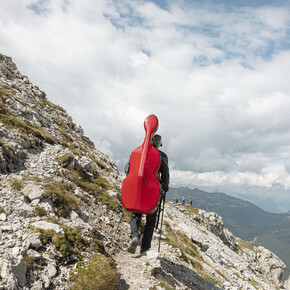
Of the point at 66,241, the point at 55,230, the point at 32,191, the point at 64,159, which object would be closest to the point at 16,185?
the point at 32,191

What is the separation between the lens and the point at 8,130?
13.7m

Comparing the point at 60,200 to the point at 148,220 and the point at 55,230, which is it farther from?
the point at 148,220

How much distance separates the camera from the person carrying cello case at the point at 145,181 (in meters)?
6.76

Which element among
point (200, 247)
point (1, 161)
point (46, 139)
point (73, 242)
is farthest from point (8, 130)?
point (200, 247)

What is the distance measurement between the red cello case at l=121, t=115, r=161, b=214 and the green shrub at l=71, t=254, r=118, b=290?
1.93m

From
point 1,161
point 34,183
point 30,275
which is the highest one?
point 1,161

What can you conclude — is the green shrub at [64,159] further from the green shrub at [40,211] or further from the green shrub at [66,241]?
the green shrub at [66,241]

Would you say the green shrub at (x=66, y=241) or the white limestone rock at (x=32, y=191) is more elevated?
the white limestone rock at (x=32, y=191)

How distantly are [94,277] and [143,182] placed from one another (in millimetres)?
3013

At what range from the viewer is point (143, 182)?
22.4 ft

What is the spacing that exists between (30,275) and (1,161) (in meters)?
7.23

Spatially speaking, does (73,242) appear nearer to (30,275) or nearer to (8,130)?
(30,275)

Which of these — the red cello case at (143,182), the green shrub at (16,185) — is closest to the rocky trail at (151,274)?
the red cello case at (143,182)

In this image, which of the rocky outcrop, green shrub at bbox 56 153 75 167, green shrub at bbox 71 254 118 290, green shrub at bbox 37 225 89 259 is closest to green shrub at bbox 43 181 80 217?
the rocky outcrop
